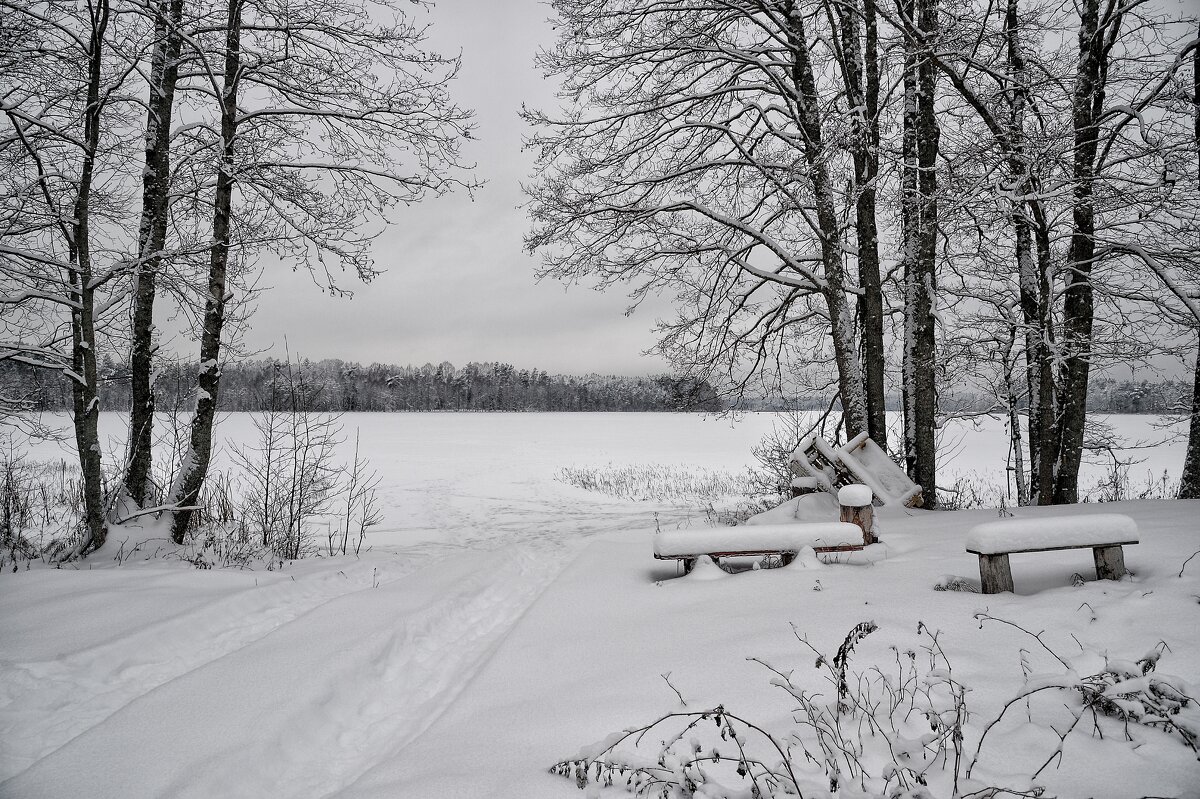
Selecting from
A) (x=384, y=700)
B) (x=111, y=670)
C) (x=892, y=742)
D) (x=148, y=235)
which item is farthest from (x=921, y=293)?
(x=148, y=235)

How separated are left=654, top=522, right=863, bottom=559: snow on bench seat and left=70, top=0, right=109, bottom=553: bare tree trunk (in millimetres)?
6657

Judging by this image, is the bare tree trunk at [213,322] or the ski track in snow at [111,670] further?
the bare tree trunk at [213,322]

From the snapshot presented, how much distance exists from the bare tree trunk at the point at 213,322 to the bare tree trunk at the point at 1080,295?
11193 millimetres

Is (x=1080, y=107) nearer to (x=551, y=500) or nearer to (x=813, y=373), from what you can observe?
(x=813, y=373)

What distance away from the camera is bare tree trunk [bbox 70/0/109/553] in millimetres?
6262

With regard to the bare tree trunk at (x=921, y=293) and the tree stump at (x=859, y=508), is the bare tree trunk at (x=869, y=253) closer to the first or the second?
the bare tree trunk at (x=921, y=293)

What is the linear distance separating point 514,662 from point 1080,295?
31.7 ft

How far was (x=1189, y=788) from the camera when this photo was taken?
6.50 ft

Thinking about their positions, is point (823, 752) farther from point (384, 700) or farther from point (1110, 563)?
point (1110, 563)

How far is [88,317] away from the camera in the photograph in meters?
6.27

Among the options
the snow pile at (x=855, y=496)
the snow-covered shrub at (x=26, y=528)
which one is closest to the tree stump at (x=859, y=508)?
the snow pile at (x=855, y=496)

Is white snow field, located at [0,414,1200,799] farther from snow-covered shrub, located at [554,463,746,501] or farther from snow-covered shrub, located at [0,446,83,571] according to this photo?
snow-covered shrub, located at [554,463,746,501]

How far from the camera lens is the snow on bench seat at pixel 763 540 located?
5.07 m

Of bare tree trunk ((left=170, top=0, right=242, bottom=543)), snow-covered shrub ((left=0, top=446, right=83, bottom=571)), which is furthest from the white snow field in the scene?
bare tree trunk ((left=170, top=0, right=242, bottom=543))
